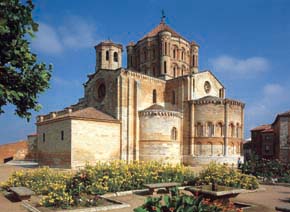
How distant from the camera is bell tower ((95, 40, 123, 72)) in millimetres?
36625

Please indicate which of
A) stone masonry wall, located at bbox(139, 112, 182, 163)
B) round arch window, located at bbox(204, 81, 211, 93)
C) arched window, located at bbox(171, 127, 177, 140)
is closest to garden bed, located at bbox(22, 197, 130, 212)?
stone masonry wall, located at bbox(139, 112, 182, 163)

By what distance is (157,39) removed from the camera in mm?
38875

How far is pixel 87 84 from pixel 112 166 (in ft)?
75.5

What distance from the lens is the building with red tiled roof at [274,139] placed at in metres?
30.4

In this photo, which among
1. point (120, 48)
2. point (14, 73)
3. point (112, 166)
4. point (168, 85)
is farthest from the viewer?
point (120, 48)

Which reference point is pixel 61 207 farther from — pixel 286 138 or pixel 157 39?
pixel 157 39

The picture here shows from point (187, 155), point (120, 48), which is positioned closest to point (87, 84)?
point (120, 48)

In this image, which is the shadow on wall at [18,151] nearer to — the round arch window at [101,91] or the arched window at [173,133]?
the round arch window at [101,91]

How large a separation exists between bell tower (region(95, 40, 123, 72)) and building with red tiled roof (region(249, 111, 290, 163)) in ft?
70.2

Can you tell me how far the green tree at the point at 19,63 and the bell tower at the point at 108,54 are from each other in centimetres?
3148

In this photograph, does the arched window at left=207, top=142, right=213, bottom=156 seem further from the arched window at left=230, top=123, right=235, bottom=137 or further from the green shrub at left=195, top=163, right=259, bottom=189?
the green shrub at left=195, top=163, right=259, bottom=189

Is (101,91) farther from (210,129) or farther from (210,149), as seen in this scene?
(210,149)

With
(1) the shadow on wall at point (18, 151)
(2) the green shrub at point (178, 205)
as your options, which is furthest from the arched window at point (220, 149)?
(1) the shadow on wall at point (18, 151)

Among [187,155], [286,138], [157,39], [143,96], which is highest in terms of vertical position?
[157,39]
